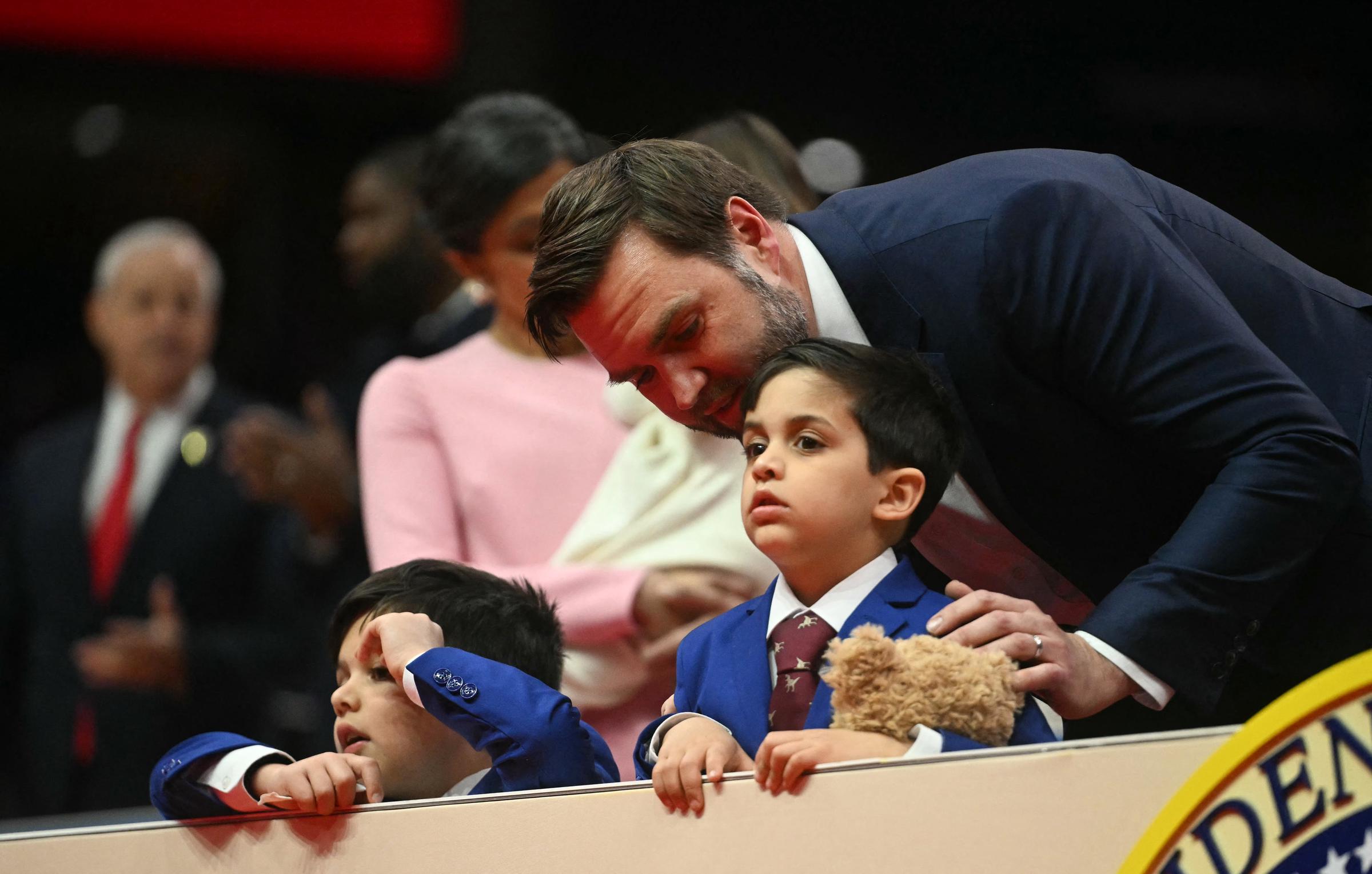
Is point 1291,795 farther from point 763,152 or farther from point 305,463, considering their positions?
point 305,463

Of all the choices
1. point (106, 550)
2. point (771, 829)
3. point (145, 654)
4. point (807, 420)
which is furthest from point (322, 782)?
point (106, 550)

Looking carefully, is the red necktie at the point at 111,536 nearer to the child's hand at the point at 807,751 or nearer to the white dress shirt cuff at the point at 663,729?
the white dress shirt cuff at the point at 663,729

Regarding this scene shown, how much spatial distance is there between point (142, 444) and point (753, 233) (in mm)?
2065

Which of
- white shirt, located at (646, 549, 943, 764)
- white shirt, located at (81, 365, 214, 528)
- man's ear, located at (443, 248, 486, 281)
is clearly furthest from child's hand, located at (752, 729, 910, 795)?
white shirt, located at (81, 365, 214, 528)

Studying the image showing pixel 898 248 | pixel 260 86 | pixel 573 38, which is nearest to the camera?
pixel 898 248

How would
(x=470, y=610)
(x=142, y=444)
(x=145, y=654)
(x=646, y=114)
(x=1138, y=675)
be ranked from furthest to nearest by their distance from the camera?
(x=142, y=444) → (x=145, y=654) → (x=646, y=114) → (x=470, y=610) → (x=1138, y=675)

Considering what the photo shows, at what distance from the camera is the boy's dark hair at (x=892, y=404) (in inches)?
50.1

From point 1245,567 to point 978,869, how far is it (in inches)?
14.7

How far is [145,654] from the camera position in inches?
116

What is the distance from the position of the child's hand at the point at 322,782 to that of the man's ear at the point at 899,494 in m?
0.50

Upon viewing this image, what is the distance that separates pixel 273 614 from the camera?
9.32 ft

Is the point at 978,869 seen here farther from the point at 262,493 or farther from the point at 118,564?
the point at 118,564

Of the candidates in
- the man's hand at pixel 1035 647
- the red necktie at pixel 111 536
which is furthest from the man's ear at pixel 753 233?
the red necktie at pixel 111 536

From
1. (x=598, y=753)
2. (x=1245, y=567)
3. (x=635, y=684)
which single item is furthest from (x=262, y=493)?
(x=1245, y=567)
